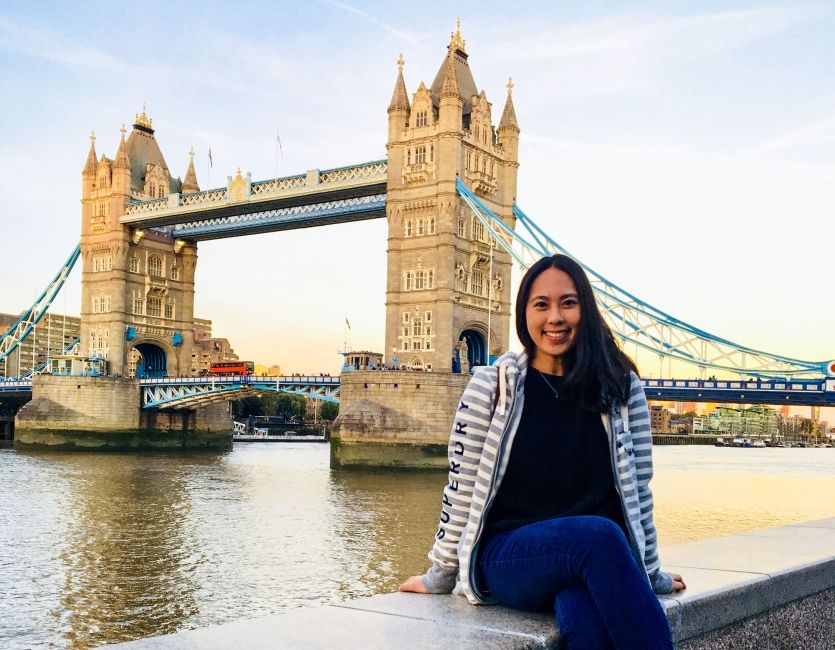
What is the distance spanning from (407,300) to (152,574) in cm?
1993

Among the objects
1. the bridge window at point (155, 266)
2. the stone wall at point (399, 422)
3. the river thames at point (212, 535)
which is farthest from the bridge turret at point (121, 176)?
the stone wall at point (399, 422)

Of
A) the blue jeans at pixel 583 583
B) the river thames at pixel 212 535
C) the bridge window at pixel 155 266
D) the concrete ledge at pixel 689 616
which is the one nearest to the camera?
the concrete ledge at pixel 689 616

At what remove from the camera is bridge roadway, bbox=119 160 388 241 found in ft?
109

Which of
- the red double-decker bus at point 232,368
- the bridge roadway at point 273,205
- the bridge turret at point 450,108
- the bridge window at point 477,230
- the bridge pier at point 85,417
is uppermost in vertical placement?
the bridge turret at point 450,108

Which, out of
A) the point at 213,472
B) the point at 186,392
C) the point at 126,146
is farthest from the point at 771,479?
the point at 126,146

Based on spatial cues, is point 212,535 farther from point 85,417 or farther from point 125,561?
point 85,417

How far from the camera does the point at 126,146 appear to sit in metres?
43.4

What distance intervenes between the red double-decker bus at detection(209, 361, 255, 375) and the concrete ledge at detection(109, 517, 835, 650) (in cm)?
3647

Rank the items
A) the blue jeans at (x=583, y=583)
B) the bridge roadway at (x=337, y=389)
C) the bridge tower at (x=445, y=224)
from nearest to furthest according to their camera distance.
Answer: the blue jeans at (x=583, y=583)
the bridge tower at (x=445, y=224)
the bridge roadway at (x=337, y=389)

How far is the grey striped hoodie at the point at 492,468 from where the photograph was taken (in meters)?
2.62

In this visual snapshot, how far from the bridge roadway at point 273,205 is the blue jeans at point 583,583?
30.3 m

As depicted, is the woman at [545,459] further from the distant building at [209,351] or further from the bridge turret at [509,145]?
the distant building at [209,351]

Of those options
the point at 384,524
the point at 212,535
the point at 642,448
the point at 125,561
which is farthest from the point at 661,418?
the point at 642,448

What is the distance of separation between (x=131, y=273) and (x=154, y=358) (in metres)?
4.43
